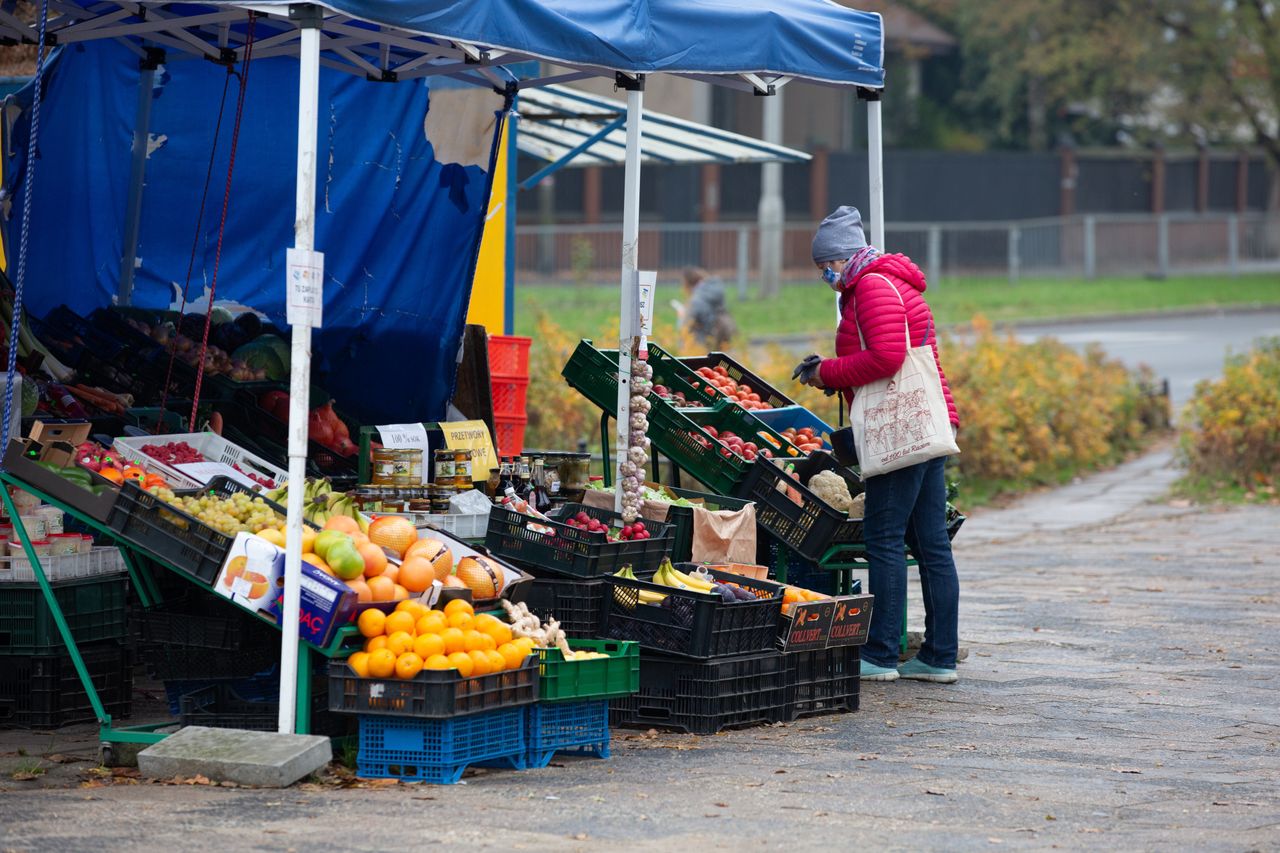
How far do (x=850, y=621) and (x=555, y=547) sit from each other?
4.38 feet

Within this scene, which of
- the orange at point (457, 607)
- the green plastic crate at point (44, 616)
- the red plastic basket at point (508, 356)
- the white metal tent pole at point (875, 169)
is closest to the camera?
the orange at point (457, 607)

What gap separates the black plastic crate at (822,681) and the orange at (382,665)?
1917mm

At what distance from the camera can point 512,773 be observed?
A: 673cm

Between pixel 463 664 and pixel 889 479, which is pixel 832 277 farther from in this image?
pixel 463 664

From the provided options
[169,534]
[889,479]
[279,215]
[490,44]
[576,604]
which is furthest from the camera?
[279,215]

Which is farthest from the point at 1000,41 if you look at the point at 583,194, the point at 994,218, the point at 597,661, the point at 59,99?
the point at 597,661

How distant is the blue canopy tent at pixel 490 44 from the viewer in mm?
6574

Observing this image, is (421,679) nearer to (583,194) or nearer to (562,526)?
(562,526)

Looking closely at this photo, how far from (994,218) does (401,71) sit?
31670 mm

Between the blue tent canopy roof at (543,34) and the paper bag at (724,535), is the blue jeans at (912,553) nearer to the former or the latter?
the paper bag at (724,535)

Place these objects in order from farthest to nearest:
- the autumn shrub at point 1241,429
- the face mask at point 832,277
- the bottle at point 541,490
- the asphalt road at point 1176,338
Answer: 1. the asphalt road at point 1176,338
2. the autumn shrub at point 1241,429
3. the bottle at point 541,490
4. the face mask at point 832,277

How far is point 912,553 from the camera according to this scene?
8.80m

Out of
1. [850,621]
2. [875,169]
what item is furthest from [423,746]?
[875,169]

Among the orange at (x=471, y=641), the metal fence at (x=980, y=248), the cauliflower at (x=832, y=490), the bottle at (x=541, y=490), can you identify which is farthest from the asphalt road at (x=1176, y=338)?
the orange at (x=471, y=641)
